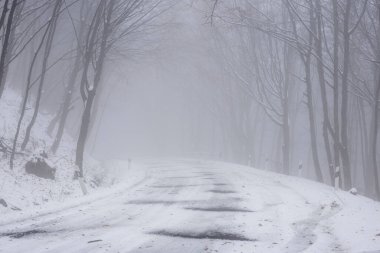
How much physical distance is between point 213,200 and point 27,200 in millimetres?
5367

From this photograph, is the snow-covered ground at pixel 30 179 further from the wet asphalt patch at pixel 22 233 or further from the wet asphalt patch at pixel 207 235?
the wet asphalt patch at pixel 207 235

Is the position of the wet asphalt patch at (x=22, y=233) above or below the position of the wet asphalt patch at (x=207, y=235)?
above

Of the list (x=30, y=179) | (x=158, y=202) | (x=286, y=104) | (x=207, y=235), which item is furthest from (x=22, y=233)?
(x=286, y=104)

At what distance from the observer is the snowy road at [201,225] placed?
7176mm

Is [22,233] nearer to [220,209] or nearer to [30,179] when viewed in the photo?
[220,209]

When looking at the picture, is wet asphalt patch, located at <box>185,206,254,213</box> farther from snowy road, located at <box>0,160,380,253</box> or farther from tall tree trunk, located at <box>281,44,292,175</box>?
tall tree trunk, located at <box>281,44,292,175</box>

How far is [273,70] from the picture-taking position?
88.8 feet

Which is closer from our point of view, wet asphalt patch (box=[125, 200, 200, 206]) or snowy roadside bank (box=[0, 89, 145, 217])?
snowy roadside bank (box=[0, 89, 145, 217])

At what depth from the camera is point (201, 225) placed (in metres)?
8.91

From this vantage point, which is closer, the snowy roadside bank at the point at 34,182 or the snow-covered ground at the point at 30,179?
the snowy roadside bank at the point at 34,182

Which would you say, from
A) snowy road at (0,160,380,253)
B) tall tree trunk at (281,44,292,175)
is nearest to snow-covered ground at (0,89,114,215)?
snowy road at (0,160,380,253)

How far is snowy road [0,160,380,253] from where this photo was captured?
7.18m

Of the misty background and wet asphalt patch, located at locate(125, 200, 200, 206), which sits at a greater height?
the misty background

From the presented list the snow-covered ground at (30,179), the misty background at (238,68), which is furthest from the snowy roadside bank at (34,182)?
the misty background at (238,68)
